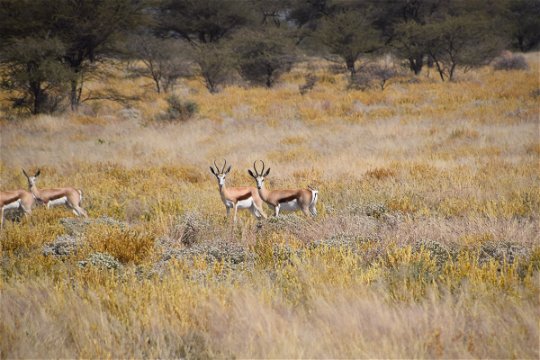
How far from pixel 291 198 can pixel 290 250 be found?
2.59 metres

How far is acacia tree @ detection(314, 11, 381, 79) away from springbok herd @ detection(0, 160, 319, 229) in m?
25.7

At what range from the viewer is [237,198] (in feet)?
25.9

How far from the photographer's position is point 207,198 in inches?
362

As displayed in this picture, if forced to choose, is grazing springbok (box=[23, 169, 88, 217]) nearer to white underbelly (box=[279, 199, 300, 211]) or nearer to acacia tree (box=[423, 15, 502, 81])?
white underbelly (box=[279, 199, 300, 211])

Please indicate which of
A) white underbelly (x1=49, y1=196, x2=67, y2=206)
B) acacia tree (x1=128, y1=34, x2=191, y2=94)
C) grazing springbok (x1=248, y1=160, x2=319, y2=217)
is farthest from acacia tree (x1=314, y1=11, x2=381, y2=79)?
white underbelly (x1=49, y1=196, x2=67, y2=206)

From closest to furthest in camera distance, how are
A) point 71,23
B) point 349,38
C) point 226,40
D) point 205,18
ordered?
point 71,23 → point 349,38 → point 226,40 → point 205,18

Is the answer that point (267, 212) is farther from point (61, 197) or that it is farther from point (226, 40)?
point (226, 40)

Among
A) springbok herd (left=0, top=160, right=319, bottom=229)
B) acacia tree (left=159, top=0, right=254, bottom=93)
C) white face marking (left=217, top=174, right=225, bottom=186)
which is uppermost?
acacia tree (left=159, top=0, right=254, bottom=93)

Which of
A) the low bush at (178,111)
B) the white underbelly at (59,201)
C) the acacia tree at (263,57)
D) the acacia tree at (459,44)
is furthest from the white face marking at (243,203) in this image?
the acacia tree at (459,44)

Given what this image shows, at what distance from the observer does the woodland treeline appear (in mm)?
22594

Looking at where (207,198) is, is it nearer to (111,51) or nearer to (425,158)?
(425,158)

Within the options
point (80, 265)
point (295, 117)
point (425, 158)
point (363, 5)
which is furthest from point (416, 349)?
point (363, 5)

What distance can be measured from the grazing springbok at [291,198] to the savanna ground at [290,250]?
1.23 feet

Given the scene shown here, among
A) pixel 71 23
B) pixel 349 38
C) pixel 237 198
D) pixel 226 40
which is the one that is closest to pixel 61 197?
pixel 237 198
